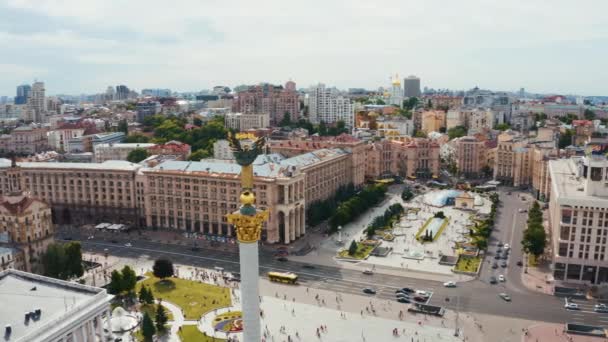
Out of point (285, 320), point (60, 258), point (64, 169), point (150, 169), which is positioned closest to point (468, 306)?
point (285, 320)

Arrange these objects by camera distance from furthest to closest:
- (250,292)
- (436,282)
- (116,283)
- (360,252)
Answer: (360,252) → (436,282) → (116,283) → (250,292)

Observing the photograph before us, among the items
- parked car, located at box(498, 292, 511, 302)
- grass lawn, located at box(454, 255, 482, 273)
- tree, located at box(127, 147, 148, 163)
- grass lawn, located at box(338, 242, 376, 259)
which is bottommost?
parked car, located at box(498, 292, 511, 302)

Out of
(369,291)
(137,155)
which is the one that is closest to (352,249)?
(369,291)

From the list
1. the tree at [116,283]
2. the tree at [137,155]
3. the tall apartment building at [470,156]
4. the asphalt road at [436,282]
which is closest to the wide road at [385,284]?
the asphalt road at [436,282]

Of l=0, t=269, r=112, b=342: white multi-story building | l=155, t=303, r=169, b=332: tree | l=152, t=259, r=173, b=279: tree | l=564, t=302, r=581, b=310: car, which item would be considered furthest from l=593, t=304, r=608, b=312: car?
l=0, t=269, r=112, b=342: white multi-story building

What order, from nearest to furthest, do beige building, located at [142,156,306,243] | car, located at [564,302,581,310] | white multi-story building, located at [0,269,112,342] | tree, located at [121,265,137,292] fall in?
white multi-story building, located at [0,269,112,342], car, located at [564,302,581,310], tree, located at [121,265,137,292], beige building, located at [142,156,306,243]

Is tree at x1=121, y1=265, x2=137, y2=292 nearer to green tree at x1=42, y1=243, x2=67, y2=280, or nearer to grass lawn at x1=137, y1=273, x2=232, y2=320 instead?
grass lawn at x1=137, y1=273, x2=232, y2=320

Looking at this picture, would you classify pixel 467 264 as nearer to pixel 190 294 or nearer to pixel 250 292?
pixel 190 294

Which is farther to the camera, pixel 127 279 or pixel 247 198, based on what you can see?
pixel 127 279
